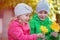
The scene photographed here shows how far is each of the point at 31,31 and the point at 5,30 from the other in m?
1.25

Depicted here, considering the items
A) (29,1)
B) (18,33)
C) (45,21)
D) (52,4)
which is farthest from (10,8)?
(18,33)

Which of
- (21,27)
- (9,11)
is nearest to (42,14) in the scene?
(21,27)

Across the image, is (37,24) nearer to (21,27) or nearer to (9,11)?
(21,27)

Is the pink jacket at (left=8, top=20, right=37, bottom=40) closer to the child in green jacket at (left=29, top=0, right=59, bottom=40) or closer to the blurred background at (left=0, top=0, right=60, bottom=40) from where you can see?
the child in green jacket at (left=29, top=0, right=59, bottom=40)

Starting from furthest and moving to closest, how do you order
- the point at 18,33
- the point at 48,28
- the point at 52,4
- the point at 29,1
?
1. the point at 52,4
2. the point at 29,1
3. the point at 48,28
4. the point at 18,33

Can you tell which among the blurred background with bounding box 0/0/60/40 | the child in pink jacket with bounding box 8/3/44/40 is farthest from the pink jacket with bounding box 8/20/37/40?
the blurred background with bounding box 0/0/60/40

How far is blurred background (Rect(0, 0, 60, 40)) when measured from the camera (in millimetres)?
2916

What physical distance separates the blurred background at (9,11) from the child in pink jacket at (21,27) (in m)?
1.24

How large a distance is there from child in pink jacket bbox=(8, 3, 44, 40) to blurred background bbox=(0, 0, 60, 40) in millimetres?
1241

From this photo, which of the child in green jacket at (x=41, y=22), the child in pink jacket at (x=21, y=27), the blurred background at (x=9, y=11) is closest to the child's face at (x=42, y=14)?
the child in green jacket at (x=41, y=22)

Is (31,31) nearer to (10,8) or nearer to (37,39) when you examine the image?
(37,39)

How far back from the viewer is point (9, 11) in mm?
3070

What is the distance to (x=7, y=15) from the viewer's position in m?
3.07

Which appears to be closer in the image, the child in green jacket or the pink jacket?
the pink jacket
